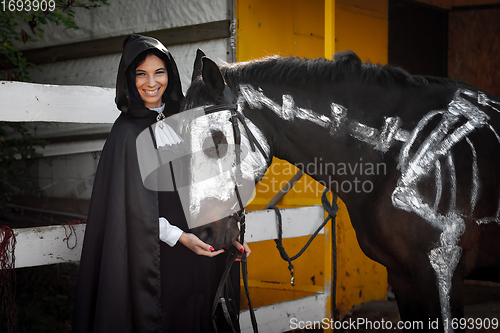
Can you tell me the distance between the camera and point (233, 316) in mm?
2010

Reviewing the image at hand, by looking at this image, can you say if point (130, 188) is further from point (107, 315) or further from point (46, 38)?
point (46, 38)

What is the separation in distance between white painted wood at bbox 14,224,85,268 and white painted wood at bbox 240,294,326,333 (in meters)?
1.23

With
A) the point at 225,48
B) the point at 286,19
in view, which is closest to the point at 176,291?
the point at 225,48

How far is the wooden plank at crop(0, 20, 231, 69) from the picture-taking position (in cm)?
333

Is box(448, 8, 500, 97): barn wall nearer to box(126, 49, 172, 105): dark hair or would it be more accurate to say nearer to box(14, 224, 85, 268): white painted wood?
box(126, 49, 172, 105): dark hair

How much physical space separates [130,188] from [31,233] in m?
0.62

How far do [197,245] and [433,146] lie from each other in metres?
1.12

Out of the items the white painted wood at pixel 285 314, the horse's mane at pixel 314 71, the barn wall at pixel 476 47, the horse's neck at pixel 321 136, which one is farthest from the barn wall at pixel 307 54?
the horse's mane at pixel 314 71

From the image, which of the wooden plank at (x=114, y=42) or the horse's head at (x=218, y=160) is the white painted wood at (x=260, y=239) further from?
the wooden plank at (x=114, y=42)

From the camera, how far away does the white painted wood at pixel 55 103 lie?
190 centimetres

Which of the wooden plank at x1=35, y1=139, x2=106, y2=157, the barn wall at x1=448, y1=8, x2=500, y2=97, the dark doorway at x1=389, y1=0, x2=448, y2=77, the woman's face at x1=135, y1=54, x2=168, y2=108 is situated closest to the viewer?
the woman's face at x1=135, y1=54, x2=168, y2=108

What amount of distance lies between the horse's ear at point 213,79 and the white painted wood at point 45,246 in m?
1.02

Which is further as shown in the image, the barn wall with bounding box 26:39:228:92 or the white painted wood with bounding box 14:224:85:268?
the barn wall with bounding box 26:39:228:92

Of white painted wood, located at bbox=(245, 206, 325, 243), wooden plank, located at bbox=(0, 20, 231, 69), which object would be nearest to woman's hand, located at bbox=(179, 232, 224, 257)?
white painted wood, located at bbox=(245, 206, 325, 243)
